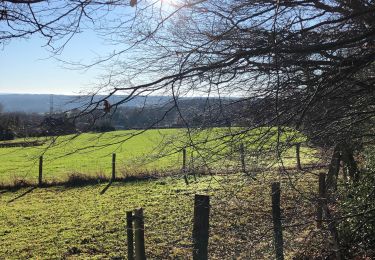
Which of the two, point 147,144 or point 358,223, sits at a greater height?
point 147,144

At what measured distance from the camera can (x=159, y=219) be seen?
32.7ft

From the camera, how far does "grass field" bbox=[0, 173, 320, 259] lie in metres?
5.32

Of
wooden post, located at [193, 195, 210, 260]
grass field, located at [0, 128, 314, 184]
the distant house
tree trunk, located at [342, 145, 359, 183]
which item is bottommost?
wooden post, located at [193, 195, 210, 260]

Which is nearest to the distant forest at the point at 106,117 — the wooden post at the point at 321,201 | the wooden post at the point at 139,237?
the wooden post at the point at 139,237

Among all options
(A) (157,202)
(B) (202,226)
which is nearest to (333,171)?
(B) (202,226)

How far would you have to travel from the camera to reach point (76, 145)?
324 centimetres

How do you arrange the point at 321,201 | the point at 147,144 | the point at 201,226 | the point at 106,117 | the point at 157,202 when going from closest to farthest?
1. the point at 106,117
2. the point at 147,144
3. the point at 201,226
4. the point at 321,201
5. the point at 157,202

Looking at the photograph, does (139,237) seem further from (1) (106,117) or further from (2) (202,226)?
(1) (106,117)

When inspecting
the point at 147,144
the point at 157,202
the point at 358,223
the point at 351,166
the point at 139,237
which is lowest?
the point at 157,202

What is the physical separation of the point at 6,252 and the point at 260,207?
4736mm

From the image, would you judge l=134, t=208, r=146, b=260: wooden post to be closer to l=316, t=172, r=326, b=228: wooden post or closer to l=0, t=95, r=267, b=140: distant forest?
l=0, t=95, r=267, b=140: distant forest

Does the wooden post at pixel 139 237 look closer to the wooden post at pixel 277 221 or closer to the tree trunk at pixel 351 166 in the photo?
the wooden post at pixel 277 221

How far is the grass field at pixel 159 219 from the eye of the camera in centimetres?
532

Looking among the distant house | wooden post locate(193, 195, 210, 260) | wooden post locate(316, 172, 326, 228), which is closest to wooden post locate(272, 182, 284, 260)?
wooden post locate(316, 172, 326, 228)
